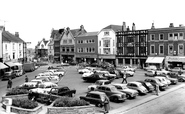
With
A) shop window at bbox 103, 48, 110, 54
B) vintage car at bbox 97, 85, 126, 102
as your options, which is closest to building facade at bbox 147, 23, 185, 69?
shop window at bbox 103, 48, 110, 54

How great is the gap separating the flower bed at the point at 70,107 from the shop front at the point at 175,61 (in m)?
35.8

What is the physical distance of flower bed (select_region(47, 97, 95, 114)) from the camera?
1678 centimetres

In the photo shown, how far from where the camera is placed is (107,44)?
6406 centimetres

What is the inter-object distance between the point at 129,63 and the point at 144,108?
3892 centimetres

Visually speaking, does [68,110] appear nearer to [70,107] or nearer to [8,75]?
[70,107]

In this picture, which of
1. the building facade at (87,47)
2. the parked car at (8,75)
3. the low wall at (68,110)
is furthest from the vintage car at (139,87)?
the building facade at (87,47)

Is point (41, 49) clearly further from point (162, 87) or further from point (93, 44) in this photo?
point (162, 87)

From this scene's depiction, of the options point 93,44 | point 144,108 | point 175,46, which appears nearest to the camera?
point 144,108

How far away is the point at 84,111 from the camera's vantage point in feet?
56.2

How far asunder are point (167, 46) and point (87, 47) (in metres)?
28.3

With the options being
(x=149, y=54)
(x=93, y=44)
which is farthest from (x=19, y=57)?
(x=149, y=54)

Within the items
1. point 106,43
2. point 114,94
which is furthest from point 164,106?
point 106,43

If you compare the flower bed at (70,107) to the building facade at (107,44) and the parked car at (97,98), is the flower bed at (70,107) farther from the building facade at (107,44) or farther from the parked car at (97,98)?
the building facade at (107,44)

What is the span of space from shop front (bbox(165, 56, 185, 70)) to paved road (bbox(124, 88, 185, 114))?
2505 cm
